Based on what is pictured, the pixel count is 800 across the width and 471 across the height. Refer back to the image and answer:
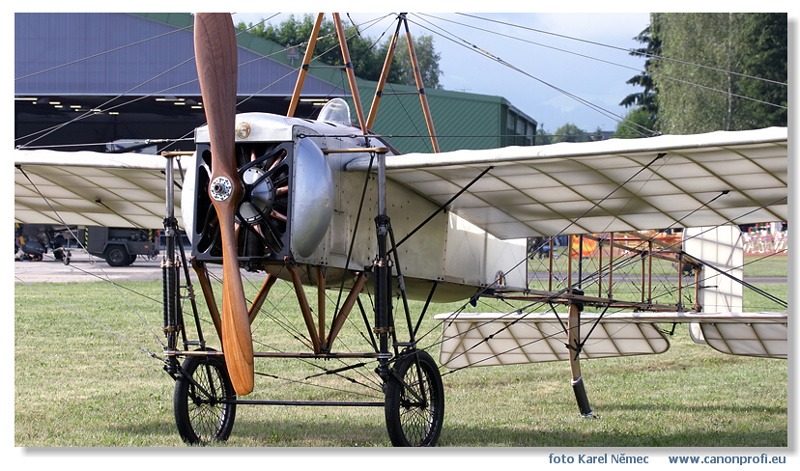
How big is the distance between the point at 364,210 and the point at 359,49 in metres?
40.9

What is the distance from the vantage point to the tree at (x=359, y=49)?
41.5 meters

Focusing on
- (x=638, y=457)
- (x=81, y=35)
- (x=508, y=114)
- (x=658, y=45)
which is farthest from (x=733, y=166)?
(x=658, y=45)

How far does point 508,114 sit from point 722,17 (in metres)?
11.8

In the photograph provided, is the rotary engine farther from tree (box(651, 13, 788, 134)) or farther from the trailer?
the trailer

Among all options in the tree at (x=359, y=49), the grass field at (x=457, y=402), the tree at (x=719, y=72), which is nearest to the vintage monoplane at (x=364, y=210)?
the grass field at (x=457, y=402)

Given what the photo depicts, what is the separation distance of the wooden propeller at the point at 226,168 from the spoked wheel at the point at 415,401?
3.92ft

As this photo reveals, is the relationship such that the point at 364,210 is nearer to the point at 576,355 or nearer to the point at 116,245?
the point at 576,355

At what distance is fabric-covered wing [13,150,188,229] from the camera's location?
9.02 meters

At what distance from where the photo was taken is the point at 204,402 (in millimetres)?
8555

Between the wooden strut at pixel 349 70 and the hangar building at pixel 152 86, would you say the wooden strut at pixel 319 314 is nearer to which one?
the wooden strut at pixel 349 70

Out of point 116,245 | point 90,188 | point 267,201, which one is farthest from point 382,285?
point 116,245

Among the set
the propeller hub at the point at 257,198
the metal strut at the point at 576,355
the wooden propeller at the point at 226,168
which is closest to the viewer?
the wooden propeller at the point at 226,168

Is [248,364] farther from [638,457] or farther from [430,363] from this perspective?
[638,457]

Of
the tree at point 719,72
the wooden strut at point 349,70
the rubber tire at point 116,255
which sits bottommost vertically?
the rubber tire at point 116,255
